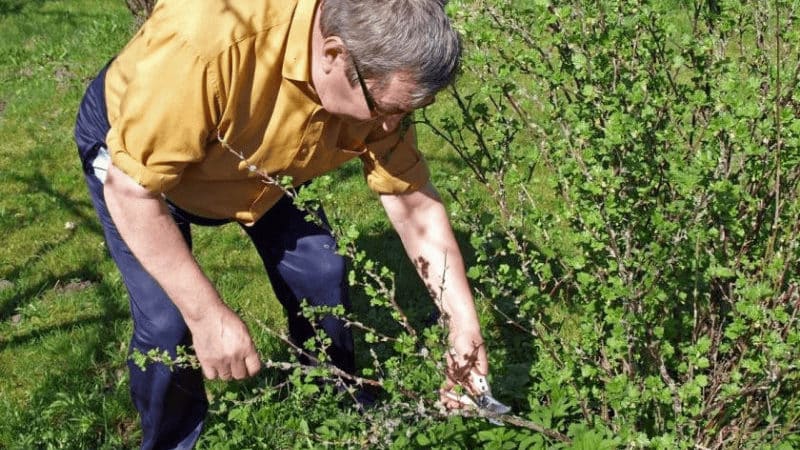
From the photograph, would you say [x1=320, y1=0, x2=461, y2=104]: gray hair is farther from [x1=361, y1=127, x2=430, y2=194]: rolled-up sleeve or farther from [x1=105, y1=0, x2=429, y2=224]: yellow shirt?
[x1=361, y1=127, x2=430, y2=194]: rolled-up sleeve

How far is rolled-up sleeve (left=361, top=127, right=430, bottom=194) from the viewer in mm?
2980

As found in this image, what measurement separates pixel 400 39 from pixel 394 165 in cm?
73

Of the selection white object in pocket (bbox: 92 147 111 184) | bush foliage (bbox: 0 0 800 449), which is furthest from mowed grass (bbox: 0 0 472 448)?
white object in pocket (bbox: 92 147 111 184)

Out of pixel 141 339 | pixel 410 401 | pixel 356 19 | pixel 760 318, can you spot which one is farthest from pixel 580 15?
pixel 141 339

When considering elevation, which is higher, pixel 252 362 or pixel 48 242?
pixel 252 362

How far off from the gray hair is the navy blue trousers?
36.2 inches

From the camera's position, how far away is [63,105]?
6.79 meters

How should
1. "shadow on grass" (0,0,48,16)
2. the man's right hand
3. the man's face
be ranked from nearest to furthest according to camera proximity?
the man's face, the man's right hand, "shadow on grass" (0,0,48,16)

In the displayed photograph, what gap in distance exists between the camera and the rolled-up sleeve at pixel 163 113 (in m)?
2.29

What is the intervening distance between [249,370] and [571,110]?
3.54 feet

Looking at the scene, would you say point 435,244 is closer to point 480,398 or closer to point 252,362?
point 480,398

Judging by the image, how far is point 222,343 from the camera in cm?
251

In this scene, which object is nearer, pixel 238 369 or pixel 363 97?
pixel 363 97

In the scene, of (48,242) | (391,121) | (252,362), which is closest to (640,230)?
(391,121)
